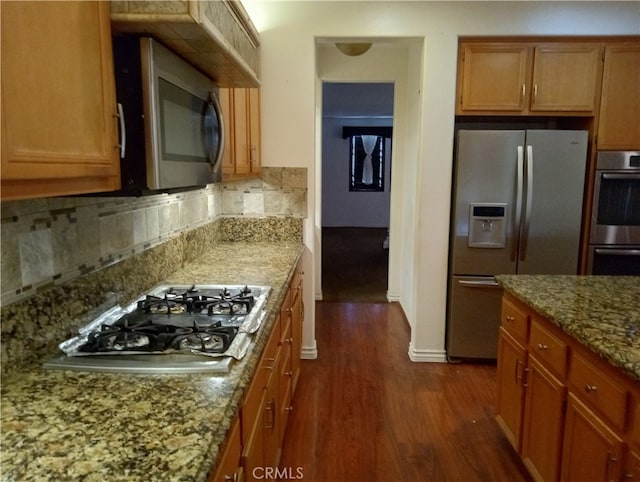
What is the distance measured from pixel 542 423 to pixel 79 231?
1.86m

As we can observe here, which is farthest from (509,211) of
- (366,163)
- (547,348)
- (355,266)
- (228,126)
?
(366,163)

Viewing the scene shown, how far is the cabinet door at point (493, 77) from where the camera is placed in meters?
3.02

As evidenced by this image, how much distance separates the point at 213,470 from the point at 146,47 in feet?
3.46

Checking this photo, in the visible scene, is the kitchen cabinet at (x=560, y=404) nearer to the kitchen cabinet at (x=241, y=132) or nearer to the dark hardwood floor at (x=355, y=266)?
the kitchen cabinet at (x=241, y=132)

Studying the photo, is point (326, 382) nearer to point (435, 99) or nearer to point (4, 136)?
point (435, 99)

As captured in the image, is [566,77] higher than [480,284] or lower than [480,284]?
higher

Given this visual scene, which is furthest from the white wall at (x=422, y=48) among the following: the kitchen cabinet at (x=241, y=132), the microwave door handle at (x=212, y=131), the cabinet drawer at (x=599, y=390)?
the cabinet drawer at (x=599, y=390)

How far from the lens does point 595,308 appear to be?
176cm

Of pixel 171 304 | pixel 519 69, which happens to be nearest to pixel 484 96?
pixel 519 69

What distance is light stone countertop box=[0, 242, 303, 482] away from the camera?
819mm

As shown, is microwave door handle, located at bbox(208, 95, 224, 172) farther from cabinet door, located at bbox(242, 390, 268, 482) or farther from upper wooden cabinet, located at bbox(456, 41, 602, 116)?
upper wooden cabinet, located at bbox(456, 41, 602, 116)

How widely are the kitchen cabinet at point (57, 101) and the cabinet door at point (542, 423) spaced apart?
168 cm

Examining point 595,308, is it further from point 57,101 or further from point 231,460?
point 57,101

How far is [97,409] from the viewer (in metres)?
1.02
